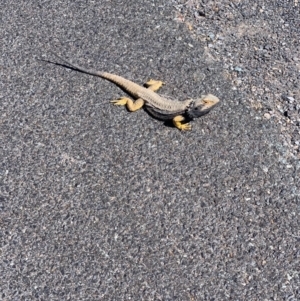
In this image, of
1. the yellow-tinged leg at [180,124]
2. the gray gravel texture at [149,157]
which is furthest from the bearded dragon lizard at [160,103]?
the gray gravel texture at [149,157]

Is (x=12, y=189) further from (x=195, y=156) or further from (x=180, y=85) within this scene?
(x=180, y=85)

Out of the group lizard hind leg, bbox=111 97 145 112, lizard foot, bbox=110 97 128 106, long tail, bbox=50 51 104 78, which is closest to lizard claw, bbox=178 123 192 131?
lizard hind leg, bbox=111 97 145 112

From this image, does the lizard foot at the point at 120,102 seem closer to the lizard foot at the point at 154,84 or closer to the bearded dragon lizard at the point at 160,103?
the bearded dragon lizard at the point at 160,103

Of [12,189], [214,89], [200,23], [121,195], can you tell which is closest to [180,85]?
[214,89]

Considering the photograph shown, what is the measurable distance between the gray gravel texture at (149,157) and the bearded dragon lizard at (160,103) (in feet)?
0.33

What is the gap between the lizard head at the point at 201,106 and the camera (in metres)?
4.76

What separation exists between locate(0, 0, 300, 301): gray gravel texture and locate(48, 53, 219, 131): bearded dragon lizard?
4.0 inches

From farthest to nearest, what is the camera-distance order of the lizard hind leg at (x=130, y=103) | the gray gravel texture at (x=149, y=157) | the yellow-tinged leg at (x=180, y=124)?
1. the lizard hind leg at (x=130, y=103)
2. the yellow-tinged leg at (x=180, y=124)
3. the gray gravel texture at (x=149, y=157)

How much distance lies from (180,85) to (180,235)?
1801 mm

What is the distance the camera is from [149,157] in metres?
4.62

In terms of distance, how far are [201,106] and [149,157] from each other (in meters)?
0.73

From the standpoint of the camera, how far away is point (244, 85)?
527cm

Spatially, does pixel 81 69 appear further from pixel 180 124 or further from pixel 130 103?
pixel 180 124

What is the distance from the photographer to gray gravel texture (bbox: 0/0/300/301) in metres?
3.92
